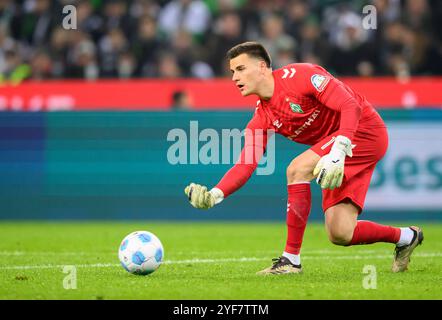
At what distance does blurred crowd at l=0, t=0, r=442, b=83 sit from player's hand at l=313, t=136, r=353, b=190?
8070mm

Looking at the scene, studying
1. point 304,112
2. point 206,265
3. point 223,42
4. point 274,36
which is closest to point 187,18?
point 223,42

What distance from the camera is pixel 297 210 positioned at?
725 centimetres

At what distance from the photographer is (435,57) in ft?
49.0

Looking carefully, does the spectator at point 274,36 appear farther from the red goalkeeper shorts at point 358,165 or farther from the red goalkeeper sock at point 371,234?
the red goalkeeper sock at point 371,234

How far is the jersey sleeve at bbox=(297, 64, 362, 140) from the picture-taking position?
22.4 ft

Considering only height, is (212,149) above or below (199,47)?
below

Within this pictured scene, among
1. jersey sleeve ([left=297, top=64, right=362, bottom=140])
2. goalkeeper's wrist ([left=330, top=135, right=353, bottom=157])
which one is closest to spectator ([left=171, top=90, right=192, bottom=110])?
jersey sleeve ([left=297, top=64, right=362, bottom=140])

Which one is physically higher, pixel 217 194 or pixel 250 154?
pixel 250 154

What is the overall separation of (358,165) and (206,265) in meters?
1.63

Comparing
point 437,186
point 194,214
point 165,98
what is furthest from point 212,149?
point 437,186

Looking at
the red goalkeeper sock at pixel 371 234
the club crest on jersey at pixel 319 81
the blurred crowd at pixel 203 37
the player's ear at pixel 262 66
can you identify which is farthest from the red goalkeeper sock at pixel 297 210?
the blurred crowd at pixel 203 37

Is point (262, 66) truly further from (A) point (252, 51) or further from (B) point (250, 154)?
(B) point (250, 154)
